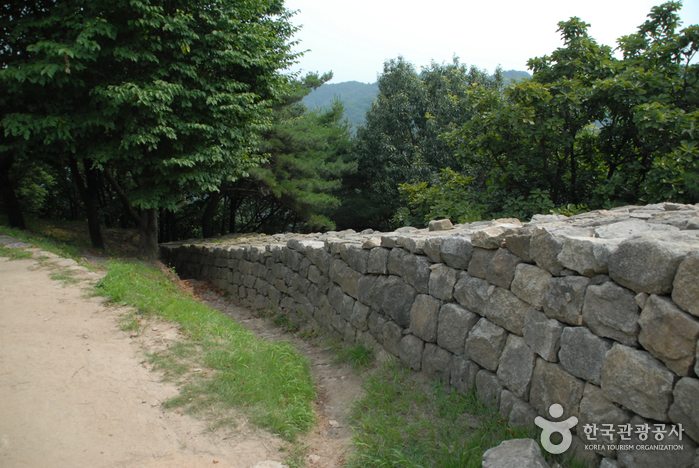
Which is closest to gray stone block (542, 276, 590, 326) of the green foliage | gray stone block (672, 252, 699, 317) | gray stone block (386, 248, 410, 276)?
gray stone block (672, 252, 699, 317)

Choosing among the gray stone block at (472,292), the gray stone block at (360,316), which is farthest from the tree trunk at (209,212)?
the gray stone block at (472,292)

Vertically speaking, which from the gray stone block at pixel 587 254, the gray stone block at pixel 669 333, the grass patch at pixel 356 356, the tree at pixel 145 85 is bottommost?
the grass patch at pixel 356 356

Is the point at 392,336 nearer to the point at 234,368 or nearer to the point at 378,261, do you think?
the point at 378,261

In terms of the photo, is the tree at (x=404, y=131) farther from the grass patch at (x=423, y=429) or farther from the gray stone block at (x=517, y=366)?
the gray stone block at (x=517, y=366)

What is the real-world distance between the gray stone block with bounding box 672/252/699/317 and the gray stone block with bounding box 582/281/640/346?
0.22m

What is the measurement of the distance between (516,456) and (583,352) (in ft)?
2.20

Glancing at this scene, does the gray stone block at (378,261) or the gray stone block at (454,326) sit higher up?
the gray stone block at (378,261)

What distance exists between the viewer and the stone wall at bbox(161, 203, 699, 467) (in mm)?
1919

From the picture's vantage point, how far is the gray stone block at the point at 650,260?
6.30ft

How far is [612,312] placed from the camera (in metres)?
2.17

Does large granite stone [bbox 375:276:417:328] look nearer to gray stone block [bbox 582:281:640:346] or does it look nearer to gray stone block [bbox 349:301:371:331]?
gray stone block [bbox 349:301:371:331]

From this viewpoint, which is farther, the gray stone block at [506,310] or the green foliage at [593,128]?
the green foliage at [593,128]

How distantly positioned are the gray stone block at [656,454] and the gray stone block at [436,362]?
147 cm

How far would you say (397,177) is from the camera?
17.9 meters
